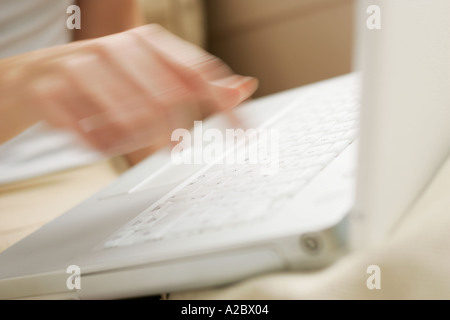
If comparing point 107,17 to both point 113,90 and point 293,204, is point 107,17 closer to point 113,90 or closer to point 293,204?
Answer: point 113,90

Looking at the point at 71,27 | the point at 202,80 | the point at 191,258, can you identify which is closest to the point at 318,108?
the point at 202,80

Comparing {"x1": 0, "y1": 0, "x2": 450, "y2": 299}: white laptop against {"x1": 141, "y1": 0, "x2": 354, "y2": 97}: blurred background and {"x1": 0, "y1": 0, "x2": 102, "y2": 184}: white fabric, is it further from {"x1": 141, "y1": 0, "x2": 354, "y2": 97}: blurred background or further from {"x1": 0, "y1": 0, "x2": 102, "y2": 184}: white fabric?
{"x1": 141, "y1": 0, "x2": 354, "y2": 97}: blurred background

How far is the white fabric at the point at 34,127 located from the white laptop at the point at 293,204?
0.87 feet

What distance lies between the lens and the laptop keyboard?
0.29m

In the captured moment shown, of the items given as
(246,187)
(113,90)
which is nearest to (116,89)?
(113,90)

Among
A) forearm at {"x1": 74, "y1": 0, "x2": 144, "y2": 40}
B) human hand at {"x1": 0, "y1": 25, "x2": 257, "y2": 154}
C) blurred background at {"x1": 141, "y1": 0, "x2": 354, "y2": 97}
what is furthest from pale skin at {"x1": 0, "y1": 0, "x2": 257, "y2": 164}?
Answer: blurred background at {"x1": 141, "y1": 0, "x2": 354, "y2": 97}

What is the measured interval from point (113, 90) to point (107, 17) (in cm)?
52

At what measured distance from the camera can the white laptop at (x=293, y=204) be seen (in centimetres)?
23

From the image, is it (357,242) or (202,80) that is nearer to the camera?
(357,242)

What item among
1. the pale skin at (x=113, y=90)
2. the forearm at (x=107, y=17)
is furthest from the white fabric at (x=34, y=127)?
the pale skin at (x=113, y=90)

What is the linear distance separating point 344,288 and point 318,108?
1.02ft

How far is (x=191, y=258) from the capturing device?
269 mm

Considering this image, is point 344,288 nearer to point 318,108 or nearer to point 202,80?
point 202,80

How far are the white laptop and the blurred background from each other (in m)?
0.78
